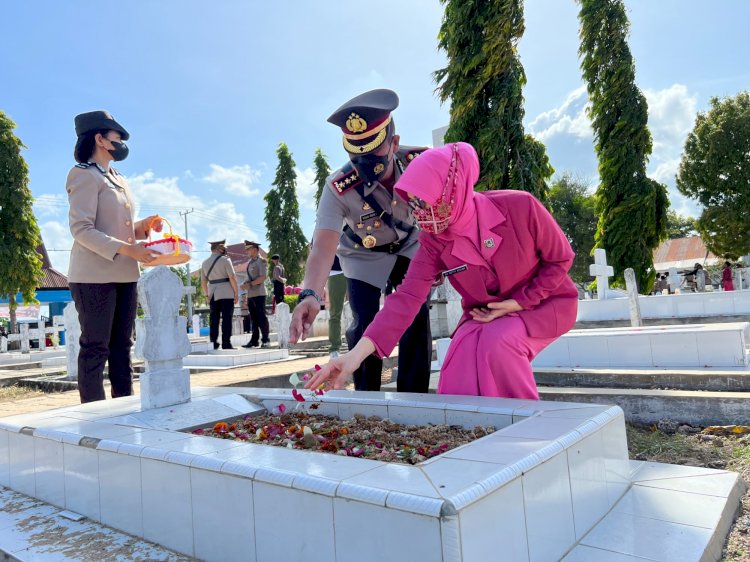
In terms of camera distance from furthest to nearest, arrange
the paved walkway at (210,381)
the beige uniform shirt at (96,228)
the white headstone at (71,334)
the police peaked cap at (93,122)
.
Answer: the white headstone at (71,334)
the paved walkway at (210,381)
the police peaked cap at (93,122)
the beige uniform shirt at (96,228)

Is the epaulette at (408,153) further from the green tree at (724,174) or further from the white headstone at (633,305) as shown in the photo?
the green tree at (724,174)

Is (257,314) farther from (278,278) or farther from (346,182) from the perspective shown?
(346,182)

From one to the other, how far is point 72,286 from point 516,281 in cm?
285

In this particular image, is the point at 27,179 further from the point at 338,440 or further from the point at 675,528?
the point at 675,528

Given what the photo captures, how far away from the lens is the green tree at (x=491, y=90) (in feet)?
36.2

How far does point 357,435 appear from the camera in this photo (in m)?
2.23

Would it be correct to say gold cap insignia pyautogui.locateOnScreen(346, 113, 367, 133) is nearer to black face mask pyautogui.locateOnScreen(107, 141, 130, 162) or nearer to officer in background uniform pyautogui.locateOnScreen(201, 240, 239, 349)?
black face mask pyautogui.locateOnScreen(107, 141, 130, 162)

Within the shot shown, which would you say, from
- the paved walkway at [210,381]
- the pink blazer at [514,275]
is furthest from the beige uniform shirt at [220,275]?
the pink blazer at [514,275]

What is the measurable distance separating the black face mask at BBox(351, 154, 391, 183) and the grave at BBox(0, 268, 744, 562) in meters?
1.21

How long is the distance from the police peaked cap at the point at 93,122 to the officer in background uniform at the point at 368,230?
180 centimetres

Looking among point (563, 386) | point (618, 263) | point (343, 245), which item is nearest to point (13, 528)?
point (343, 245)

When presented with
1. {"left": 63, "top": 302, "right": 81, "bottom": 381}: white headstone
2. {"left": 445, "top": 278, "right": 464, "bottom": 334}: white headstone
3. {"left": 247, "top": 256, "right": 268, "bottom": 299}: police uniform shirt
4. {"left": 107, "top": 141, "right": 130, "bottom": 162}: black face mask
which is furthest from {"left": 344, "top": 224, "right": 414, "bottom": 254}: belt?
{"left": 445, "top": 278, "right": 464, "bottom": 334}: white headstone

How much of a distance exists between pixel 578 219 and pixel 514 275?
34.7 meters

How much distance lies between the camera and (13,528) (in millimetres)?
2113
